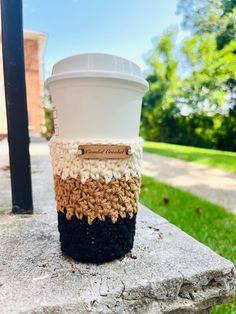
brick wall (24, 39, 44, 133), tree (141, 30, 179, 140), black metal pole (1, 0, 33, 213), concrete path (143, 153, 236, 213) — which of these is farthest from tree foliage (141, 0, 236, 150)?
black metal pole (1, 0, 33, 213)

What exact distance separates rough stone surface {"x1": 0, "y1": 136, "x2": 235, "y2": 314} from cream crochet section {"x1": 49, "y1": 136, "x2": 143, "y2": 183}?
0.65ft

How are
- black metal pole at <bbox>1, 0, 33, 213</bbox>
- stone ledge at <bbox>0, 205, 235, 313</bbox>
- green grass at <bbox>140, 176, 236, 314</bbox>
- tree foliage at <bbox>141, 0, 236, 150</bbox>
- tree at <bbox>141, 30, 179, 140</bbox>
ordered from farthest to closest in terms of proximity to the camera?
tree at <bbox>141, 30, 179, 140</bbox> → tree foliage at <bbox>141, 0, 236, 150</bbox> → green grass at <bbox>140, 176, 236, 314</bbox> → black metal pole at <bbox>1, 0, 33, 213</bbox> → stone ledge at <bbox>0, 205, 235, 313</bbox>

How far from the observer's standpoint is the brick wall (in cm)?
643

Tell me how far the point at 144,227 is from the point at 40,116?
5.94 m

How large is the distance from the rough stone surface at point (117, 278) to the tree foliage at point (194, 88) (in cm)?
656

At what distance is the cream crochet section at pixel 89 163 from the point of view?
0.61 m

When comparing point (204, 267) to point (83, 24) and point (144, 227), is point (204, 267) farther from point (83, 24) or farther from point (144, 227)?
point (83, 24)

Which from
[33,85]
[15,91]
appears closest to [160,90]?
[33,85]

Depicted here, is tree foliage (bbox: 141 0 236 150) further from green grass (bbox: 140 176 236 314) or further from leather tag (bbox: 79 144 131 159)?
leather tag (bbox: 79 144 131 159)

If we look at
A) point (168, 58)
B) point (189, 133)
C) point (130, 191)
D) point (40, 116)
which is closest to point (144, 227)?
point (130, 191)

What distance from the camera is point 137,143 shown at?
26.1 inches

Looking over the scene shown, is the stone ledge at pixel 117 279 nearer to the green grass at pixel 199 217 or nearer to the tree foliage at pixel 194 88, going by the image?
the green grass at pixel 199 217

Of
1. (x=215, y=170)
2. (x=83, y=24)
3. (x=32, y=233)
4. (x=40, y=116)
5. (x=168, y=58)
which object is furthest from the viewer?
(x=168, y=58)

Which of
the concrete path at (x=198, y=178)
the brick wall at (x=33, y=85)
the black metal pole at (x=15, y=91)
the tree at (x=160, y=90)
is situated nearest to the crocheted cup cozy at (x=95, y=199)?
the black metal pole at (x=15, y=91)
